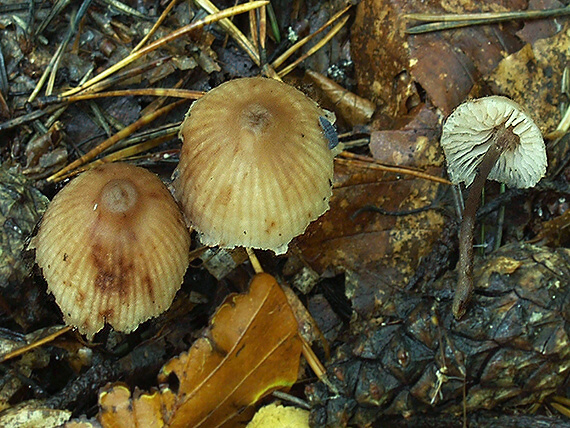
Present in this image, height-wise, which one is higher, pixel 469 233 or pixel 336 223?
pixel 336 223

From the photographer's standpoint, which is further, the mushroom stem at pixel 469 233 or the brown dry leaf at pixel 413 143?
the brown dry leaf at pixel 413 143

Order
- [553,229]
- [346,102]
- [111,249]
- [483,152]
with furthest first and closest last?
[346,102] → [553,229] → [483,152] → [111,249]

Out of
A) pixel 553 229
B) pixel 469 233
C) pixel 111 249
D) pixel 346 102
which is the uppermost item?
pixel 111 249

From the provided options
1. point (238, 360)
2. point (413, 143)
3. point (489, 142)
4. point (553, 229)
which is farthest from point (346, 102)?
point (238, 360)

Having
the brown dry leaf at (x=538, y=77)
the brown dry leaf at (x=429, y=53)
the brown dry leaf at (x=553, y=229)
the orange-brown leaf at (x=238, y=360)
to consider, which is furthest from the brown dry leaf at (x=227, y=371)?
the brown dry leaf at (x=538, y=77)

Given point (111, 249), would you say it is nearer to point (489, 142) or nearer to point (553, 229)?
point (489, 142)

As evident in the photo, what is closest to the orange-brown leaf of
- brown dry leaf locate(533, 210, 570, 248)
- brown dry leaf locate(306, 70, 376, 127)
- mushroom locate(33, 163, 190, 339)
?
mushroom locate(33, 163, 190, 339)

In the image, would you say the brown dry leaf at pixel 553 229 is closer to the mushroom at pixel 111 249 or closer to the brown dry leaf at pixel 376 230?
the brown dry leaf at pixel 376 230

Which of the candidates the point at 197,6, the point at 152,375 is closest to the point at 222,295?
the point at 152,375
